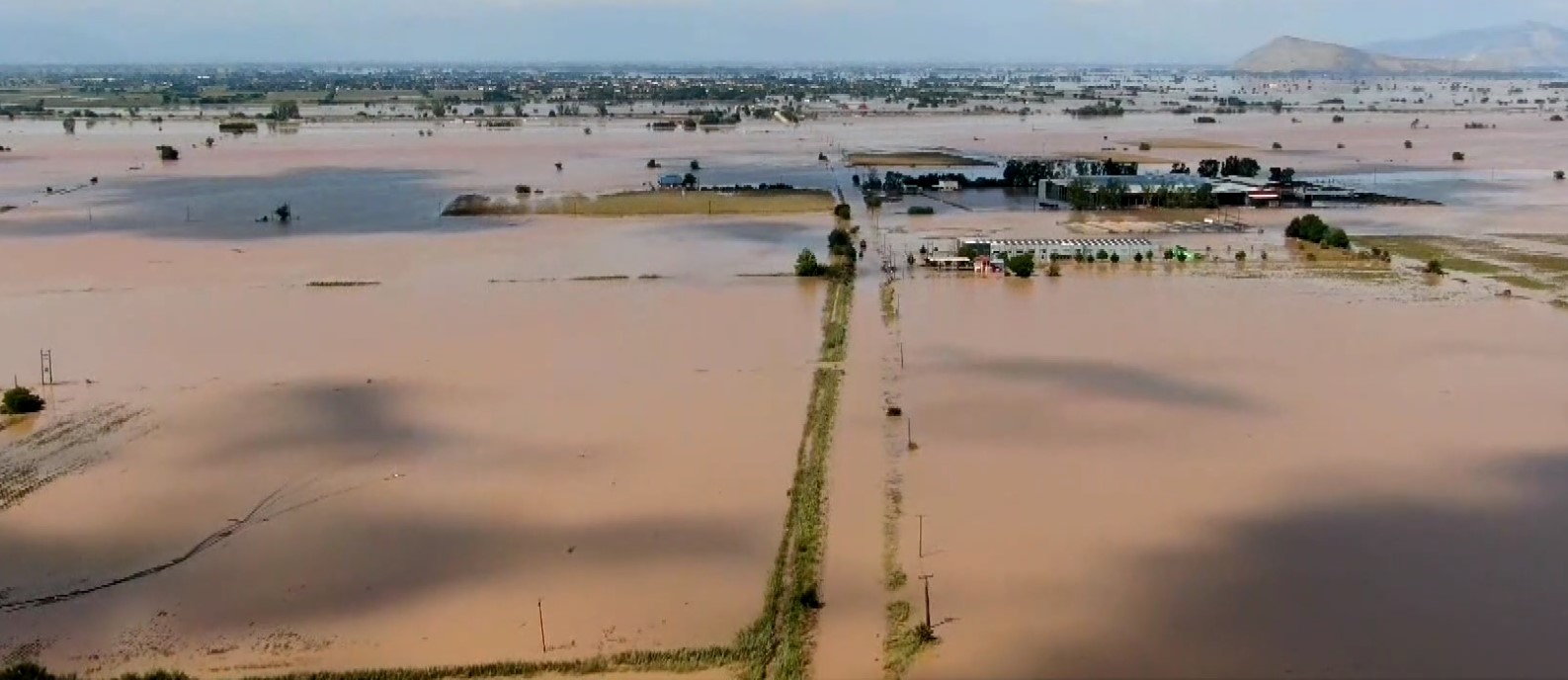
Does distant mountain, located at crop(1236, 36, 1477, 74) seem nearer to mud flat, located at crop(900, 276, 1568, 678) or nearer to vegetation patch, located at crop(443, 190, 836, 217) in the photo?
vegetation patch, located at crop(443, 190, 836, 217)

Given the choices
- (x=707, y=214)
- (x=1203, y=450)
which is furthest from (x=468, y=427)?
(x=707, y=214)

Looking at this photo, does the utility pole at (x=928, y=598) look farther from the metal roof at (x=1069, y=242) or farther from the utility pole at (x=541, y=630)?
the metal roof at (x=1069, y=242)

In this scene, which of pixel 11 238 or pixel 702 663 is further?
pixel 11 238

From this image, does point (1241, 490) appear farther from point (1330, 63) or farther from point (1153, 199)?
point (1330, 63)

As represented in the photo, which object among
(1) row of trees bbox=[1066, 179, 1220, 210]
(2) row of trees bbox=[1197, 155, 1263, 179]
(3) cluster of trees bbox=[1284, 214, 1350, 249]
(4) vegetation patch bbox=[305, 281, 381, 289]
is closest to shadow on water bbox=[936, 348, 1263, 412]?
(4) vegetation patch bbox=[305, 281, 381, 289]

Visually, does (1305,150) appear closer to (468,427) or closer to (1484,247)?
(1484,247)
